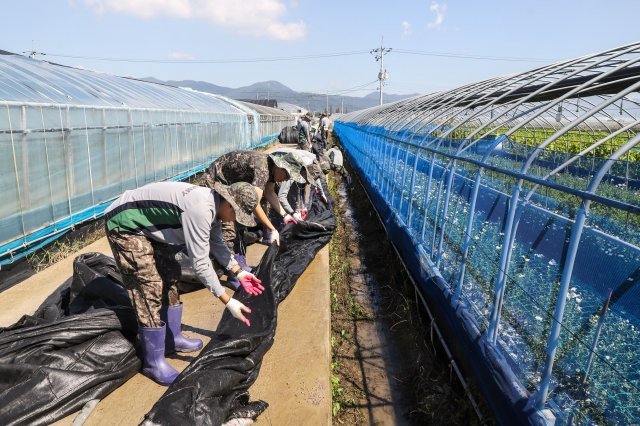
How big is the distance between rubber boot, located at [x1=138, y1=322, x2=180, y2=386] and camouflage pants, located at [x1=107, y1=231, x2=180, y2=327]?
0.17ft

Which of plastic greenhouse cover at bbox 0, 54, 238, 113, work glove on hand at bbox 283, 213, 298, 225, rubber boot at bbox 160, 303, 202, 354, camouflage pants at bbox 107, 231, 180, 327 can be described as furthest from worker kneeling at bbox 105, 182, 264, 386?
plastic greenhouse cover at bbox 0, 54, 238, 113

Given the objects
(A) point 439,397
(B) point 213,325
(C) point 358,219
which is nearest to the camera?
(A) point 439,397

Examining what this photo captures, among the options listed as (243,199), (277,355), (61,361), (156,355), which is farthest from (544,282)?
(61,361)

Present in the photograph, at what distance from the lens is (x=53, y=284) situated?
4648mm

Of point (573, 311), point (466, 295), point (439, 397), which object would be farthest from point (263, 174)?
point (573, 311)

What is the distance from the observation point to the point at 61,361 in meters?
2.70

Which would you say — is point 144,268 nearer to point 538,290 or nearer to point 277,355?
point 277,355

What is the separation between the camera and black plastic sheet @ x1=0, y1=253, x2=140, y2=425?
247 centimetres

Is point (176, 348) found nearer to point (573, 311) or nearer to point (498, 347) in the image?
point (498, 347)

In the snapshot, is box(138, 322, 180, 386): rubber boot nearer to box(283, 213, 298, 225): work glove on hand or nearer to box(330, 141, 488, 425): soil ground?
box(330, 141, 488, 425): soil ground

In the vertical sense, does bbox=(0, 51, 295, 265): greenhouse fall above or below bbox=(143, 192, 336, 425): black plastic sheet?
above

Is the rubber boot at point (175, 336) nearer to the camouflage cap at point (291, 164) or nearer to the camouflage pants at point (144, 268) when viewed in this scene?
the camouflage pants at point (144, 268)

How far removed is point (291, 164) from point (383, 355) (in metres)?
2.18

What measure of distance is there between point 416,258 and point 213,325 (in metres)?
2.25
